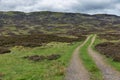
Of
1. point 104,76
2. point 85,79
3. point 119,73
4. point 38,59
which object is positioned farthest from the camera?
point 38,59

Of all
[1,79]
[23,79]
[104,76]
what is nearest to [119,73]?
[104,76]

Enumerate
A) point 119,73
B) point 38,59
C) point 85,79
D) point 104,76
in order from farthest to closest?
point 38,59 < point 119,73 < point 104,76 < point 85,79

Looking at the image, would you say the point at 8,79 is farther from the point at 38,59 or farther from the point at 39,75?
the point at 38,59

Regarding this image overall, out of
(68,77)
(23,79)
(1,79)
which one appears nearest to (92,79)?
(68,77)

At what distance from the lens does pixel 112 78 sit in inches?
912

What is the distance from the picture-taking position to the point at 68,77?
24.1 m

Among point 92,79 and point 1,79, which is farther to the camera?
point 1,79

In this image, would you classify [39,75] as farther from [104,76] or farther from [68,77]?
[104,76]

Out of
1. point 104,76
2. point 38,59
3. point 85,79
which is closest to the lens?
point 85,79

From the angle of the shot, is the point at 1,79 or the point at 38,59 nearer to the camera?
the point at 1,79

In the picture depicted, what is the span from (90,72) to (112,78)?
3748 millimetres

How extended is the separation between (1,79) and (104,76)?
8837 mm

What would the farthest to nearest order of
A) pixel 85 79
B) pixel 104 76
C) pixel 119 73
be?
pixel 119 73 → pixel 104 76 → pixel 85 79

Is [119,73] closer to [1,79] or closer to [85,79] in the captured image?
[85,79]
